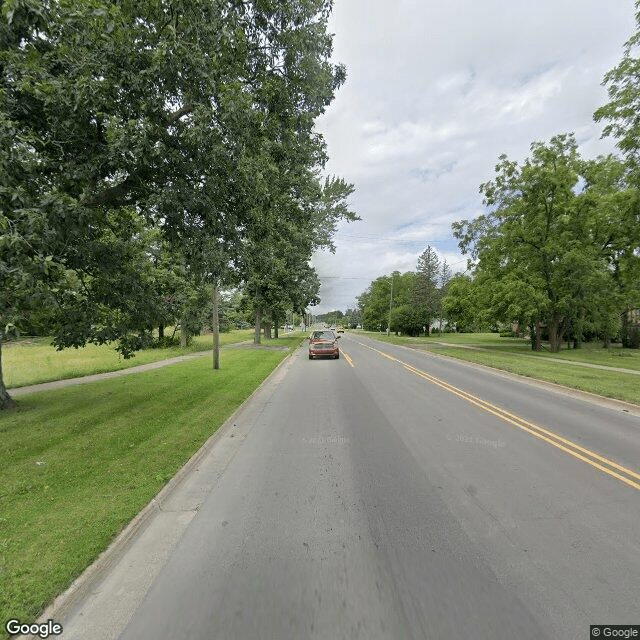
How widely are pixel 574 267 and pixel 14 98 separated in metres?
31.6

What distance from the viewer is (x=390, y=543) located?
136 inches

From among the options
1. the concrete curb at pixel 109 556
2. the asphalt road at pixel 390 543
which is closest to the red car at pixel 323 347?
the asphalt road at pixel 390 543

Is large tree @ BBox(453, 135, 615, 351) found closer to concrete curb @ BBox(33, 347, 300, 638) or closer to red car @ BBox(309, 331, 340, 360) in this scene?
red car @ BBox(309, 331, 340, 360)

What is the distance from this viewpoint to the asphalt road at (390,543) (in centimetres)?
256

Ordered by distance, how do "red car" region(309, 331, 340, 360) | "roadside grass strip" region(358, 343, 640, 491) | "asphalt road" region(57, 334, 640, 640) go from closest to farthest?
"asphalt road" region(57, 334, 640, 640)
"roadside grass strip" region(358, 343, 640, 491)
"red car" region(309, 331, 340, 360)

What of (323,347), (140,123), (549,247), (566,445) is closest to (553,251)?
(549,247)

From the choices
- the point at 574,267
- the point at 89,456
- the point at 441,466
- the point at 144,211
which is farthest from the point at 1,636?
the point at 574,267

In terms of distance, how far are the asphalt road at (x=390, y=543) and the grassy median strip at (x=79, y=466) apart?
0.41m

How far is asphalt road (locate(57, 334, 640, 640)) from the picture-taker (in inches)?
101

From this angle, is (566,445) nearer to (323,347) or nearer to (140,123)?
(140,123)

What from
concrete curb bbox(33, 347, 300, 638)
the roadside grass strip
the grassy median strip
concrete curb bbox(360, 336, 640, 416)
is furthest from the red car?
concrete curb bbox(33, 347, 300, 638)

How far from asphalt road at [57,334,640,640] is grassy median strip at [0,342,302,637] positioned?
1.34ft

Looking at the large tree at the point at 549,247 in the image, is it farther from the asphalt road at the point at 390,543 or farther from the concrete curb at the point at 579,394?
the asphalt road at the point at 390,543

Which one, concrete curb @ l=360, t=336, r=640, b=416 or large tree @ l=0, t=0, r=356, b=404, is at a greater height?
large tree @ l=0, t=0, r=356, b=404
